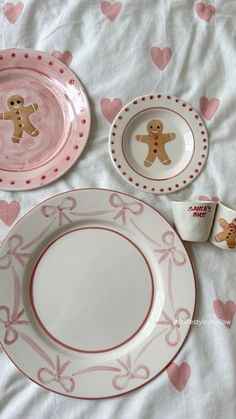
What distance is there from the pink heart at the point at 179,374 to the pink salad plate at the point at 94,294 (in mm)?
17

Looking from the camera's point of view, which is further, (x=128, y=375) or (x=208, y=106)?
(x=208, y=106)

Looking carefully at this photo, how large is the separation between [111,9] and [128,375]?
26.1 inches

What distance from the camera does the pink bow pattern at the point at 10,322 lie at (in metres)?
0.72

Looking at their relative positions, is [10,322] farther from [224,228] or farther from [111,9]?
[111,9]

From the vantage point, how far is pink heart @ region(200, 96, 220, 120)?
2.71ft

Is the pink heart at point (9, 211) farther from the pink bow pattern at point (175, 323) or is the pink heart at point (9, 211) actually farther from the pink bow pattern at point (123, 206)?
the pink bow pattern at point (175, 323)

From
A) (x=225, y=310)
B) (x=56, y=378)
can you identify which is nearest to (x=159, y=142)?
(x=225, y=310)

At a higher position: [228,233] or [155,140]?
[155,140]

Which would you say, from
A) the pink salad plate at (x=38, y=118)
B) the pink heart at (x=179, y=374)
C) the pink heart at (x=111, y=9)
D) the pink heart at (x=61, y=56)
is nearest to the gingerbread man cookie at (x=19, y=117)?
the pink salad plate at (x=38, y=118)

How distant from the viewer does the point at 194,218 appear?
2.42ft

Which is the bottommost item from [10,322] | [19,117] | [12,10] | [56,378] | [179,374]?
[179,374]

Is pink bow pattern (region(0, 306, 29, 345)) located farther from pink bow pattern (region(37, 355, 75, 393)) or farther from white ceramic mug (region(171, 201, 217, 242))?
white ceramic mug (region(171, 201, 217, 242))

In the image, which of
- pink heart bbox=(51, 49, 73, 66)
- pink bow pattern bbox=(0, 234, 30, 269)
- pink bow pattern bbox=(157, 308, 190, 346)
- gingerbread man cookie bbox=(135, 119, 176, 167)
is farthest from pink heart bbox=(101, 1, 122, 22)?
pink bow pattern bbox=(157, 308, 190, 346)

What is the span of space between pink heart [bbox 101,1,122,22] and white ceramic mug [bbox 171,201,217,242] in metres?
0.38
